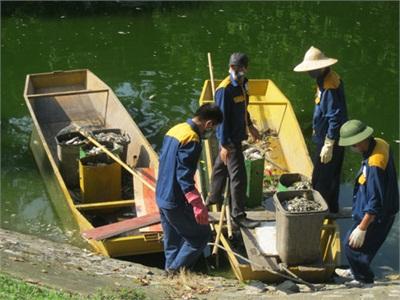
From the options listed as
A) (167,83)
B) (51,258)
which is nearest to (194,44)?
(167,83)

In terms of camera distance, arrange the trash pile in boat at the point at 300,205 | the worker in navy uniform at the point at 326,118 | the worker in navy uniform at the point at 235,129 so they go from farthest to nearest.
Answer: the worker in navy uniform at the point at 235,129, the worker in navy uniform at the point at 326,118, the trash pile in boat at the point at 300,205

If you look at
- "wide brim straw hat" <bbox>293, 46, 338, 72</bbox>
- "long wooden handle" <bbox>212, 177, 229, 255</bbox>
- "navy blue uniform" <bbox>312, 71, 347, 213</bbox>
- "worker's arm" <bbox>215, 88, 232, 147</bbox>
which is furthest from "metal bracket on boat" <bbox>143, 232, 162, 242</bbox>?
"wide brim straw hat" <bbox>293, 46, 338, 72</bbox>

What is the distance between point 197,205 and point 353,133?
1.79m

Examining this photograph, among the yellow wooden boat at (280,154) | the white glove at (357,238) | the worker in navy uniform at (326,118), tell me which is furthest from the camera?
the worker in navy uniform at (326,118)

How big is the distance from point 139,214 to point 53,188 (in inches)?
98.2

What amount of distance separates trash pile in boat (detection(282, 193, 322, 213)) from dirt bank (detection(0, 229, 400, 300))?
889 millimetres

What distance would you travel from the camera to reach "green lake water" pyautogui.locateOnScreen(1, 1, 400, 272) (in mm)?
11930

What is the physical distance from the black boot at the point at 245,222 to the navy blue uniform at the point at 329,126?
3.06 feet

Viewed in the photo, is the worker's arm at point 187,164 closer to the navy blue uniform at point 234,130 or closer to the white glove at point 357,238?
the navy blue uniform at point 234,130

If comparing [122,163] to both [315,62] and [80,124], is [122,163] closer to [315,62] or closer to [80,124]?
[315,62]

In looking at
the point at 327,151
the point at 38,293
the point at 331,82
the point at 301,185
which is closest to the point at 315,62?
the point at 331,82

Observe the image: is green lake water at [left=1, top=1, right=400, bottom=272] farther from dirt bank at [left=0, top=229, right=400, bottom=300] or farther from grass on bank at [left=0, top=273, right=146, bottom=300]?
grass on bank at [left=0, top=273, right=146, bottom=300]

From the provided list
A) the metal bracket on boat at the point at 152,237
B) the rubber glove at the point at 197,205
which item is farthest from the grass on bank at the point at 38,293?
the metal bracket on boat at the point at 152,237

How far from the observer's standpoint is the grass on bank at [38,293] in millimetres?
6113
